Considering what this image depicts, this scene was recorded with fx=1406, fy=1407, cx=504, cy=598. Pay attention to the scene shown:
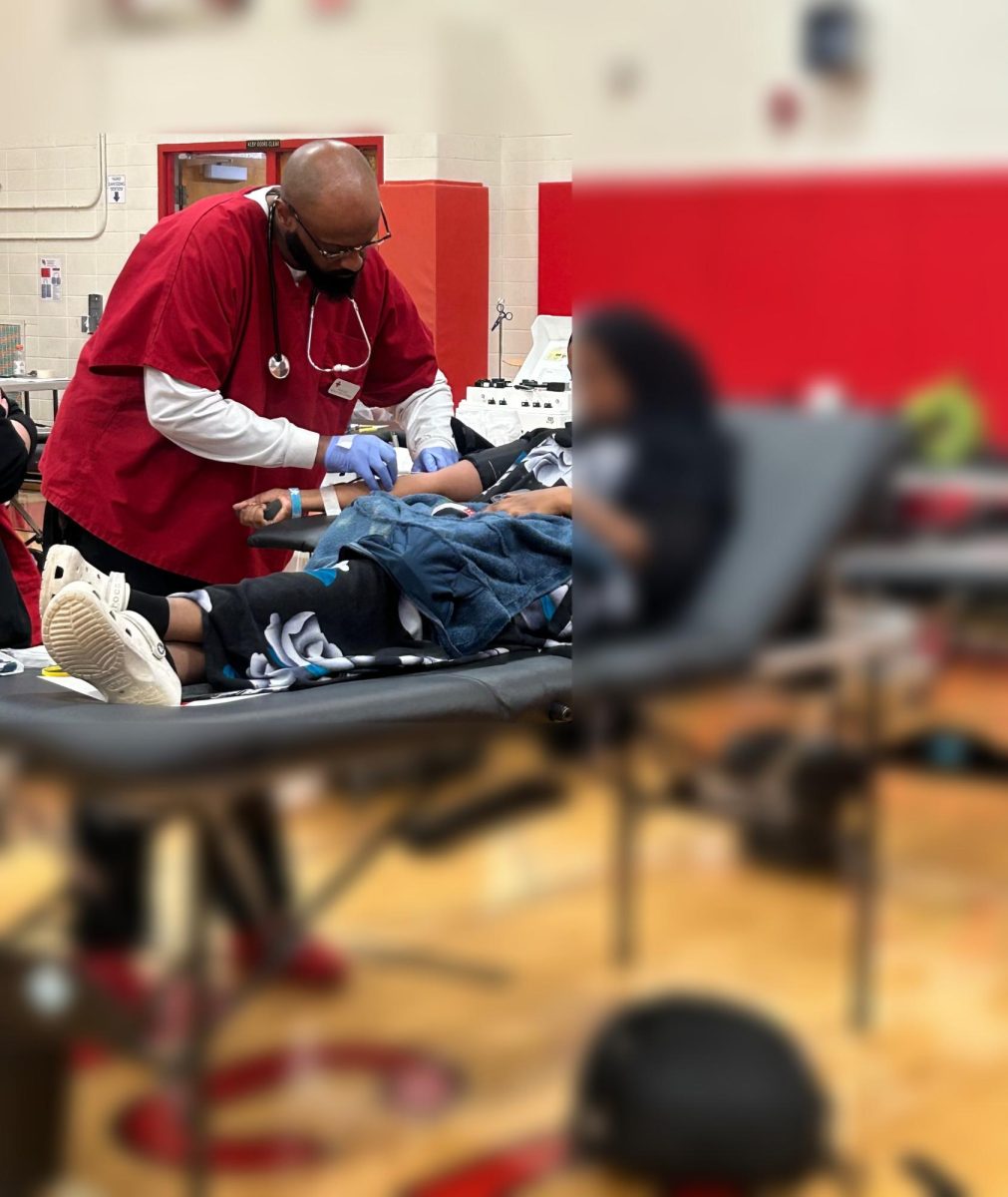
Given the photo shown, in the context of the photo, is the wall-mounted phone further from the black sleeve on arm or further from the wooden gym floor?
the wooden gym floor

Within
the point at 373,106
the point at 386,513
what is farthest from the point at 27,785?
the point at 386,513

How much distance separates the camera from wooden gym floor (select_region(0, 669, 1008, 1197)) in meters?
0.26

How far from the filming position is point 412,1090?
0.91 ft

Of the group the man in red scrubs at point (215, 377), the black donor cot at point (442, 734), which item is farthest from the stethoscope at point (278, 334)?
the black donor cot at point (442, 734)

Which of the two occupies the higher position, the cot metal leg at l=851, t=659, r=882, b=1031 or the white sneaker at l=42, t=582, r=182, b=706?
the cot metal leg at l=851, t=659, r=882, b=1031

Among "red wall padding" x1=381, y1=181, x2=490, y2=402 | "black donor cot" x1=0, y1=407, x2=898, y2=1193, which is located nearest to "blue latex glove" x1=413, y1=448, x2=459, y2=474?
"red wall padding" x1=381, y1=181, x2=490, y2=402

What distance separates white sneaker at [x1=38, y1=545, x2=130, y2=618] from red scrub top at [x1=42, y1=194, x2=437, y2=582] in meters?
0.27

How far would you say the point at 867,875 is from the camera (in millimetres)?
263

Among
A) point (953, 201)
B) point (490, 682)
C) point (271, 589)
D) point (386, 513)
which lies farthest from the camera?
point (386, 513)

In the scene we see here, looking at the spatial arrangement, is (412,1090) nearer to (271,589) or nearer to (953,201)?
(953,201)

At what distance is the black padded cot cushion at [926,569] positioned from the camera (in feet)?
0.79

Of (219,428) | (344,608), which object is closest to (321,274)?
(219,428)

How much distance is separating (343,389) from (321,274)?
9.1 inches

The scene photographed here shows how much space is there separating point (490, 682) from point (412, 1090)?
137 centimetres
